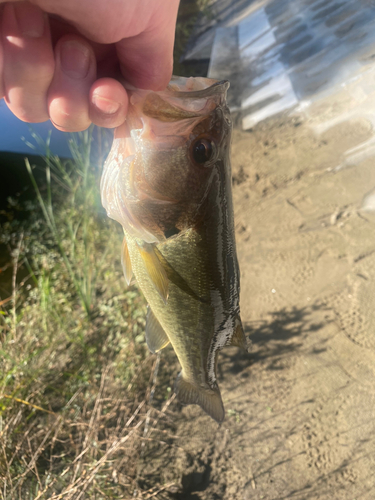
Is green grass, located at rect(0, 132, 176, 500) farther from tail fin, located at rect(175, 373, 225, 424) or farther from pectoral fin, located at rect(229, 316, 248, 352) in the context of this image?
pectoral fin, located at rect(229, 316, 248, 352)

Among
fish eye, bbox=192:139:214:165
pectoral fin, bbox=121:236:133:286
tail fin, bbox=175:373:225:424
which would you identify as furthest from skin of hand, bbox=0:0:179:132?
tail fin, bbox=175:373:225:424

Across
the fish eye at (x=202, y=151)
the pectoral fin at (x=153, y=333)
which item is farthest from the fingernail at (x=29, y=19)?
the pectoral fin at (x=153, y=333)

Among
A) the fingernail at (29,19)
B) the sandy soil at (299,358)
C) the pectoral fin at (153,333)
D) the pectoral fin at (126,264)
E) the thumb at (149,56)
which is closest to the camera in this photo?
the fingernail at (29,19)

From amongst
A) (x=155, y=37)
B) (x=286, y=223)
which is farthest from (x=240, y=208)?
(x=155, y=37)

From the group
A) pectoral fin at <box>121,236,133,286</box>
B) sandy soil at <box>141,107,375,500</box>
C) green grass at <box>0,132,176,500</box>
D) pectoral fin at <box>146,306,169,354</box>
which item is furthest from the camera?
sandy soil at <box>141,107,375,500</box>

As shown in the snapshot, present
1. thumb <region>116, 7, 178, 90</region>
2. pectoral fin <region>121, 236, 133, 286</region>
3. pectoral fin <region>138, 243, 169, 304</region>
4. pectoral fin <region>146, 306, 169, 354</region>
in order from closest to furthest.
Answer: thumb <region>116, 7, 178, 90</region>, pectoral fin <region>138, 243, 169, 304</region>, pectoral fin <region>121, 236, 133, 286</region>, pectoral fin <region>146, 306, 169, 354</region>

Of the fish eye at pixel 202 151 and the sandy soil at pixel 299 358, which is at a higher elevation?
the fish eye at pixel 202 151

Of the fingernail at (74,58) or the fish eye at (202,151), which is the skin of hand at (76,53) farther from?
the fish eye at (202,151)

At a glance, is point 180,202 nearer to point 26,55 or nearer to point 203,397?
point 26,55
